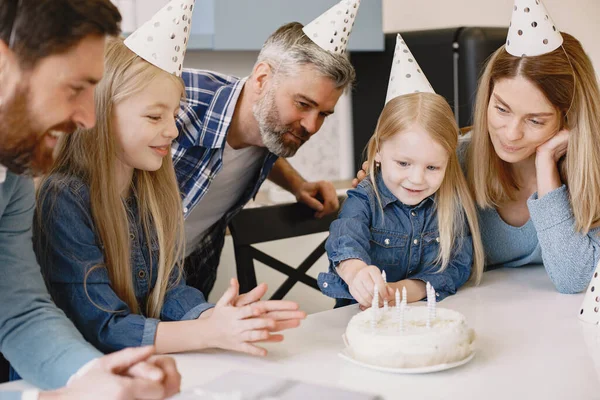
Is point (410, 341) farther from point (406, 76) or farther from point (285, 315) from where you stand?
point (406, 76)

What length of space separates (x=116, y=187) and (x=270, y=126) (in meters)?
0.71

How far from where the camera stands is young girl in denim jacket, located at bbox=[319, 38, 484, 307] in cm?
164

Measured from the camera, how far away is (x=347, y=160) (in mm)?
3678

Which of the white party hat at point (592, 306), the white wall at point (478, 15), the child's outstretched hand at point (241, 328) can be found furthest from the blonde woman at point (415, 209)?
the white wall at point (478, 15)

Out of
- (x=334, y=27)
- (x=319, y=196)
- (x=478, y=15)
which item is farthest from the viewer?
(x=478, y=15)

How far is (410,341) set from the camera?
1142 millimetres

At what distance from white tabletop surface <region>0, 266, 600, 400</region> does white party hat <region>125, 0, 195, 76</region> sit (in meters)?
0.54

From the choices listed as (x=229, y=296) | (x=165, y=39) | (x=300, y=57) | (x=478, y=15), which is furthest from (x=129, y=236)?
(x=478, y=15)

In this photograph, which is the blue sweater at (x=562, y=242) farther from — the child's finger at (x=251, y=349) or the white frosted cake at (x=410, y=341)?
the child's finger at (x=251, y=349)

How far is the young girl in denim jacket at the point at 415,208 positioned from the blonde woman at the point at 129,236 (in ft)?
1.14

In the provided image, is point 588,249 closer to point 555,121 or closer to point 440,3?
point 555,121

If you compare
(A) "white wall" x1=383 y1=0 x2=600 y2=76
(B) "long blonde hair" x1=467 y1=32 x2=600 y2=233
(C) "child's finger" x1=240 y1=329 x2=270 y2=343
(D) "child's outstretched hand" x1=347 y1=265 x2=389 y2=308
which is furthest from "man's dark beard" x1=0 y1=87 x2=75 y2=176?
(A) "white wall" x1=383 y1=0 x2=600 y2=76

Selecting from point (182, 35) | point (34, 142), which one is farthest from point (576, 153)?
point (34, 142)

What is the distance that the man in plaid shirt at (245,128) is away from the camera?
1.99 m
